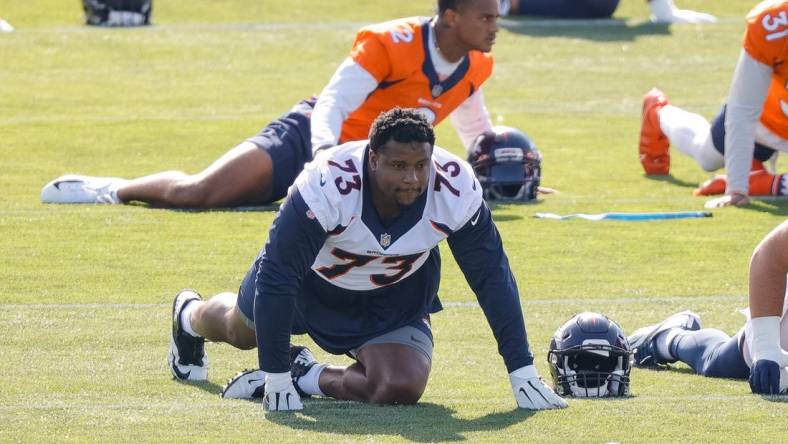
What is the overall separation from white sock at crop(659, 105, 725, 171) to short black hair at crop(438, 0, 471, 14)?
7.54 ft

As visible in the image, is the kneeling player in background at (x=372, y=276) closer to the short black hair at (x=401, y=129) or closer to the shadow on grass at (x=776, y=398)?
the short black hair at (x=401, y=129)

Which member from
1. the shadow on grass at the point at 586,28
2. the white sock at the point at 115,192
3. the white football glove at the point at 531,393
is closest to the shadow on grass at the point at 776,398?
the white football glove at the point at 531,393

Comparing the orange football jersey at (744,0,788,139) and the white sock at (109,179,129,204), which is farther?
the white sock at (109,179,129,204)

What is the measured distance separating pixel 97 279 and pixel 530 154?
3136 millimetres

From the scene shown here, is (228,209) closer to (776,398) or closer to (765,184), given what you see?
(765,184)

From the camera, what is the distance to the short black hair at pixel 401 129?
4.91m

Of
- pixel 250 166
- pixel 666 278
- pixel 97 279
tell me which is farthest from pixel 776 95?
pixel 97 279

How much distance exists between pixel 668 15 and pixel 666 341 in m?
11.1

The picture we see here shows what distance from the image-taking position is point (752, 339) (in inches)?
215

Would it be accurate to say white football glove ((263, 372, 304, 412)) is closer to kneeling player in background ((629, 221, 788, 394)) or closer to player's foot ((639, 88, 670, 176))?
kneeling player in background ((629, 221, 788, 394))

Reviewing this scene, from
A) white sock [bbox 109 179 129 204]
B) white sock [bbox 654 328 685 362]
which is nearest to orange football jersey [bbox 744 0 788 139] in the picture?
white sock [bbox 654 328 685 362]

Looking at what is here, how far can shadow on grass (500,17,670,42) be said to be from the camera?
1603 cm

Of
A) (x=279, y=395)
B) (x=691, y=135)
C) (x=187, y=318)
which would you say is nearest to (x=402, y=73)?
(x=691, y=135)

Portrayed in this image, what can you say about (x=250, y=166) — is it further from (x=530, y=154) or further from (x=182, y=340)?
(x=182, y=340)
